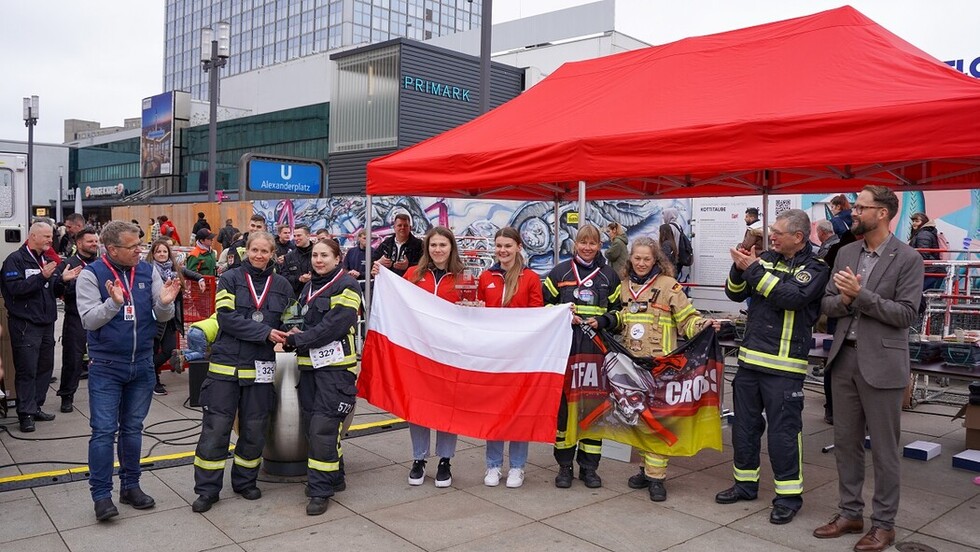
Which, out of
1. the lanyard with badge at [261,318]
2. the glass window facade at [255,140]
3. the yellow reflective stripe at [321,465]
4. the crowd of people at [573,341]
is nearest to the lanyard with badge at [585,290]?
the crowd of people at [573,341]

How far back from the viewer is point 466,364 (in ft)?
20.1

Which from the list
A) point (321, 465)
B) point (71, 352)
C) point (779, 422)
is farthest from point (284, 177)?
point (779, 422)

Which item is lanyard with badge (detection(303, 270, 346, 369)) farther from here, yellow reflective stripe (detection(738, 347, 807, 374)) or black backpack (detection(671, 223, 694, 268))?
black backpack (detection(671, 223, 694, 268))

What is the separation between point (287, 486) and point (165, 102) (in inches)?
2572

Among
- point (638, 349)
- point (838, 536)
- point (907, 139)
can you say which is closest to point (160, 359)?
point (638, 349)

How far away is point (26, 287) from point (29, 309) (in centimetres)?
30

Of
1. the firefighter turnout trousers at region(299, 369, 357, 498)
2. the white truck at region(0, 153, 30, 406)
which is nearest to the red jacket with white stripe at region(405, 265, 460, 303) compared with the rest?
the firefighter turnout trousers at region(299, 369, 357, 498)

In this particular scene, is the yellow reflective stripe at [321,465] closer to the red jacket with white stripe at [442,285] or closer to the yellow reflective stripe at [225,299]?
the yellow reflective stripe at [225,299]

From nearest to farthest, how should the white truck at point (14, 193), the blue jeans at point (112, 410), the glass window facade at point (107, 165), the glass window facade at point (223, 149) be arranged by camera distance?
the blue jeans at point (112, 410), the white truck at point (14, 193), the glass window facade at point (223, 149), the glass window facade at point (107, 165)

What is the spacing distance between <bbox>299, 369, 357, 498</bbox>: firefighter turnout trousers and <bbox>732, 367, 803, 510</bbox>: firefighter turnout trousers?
2.76 meters

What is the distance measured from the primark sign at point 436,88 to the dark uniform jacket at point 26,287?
18.5 meters

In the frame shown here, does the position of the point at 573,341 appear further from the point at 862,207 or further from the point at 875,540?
the point at 875,540

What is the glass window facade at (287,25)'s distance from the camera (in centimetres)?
11288

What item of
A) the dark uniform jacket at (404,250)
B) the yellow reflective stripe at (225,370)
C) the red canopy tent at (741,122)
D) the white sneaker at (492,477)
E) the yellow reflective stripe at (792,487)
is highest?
the red canopy tent at (741,122)
